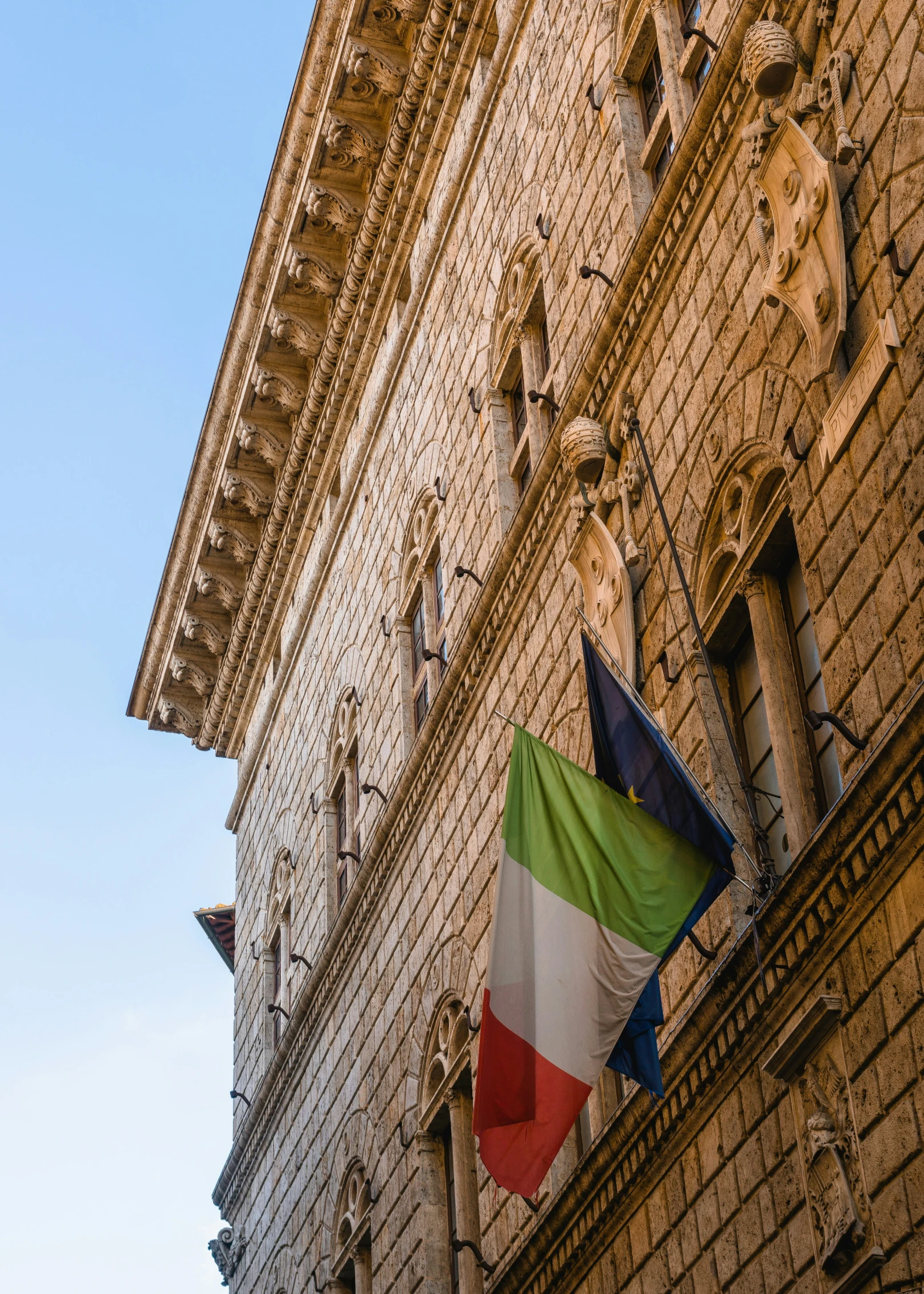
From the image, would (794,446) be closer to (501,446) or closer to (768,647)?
(768,647)

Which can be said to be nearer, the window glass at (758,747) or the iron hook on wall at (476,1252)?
the window glass at (758,747)


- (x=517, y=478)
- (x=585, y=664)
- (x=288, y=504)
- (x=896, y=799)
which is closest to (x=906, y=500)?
(x=896, y=799)

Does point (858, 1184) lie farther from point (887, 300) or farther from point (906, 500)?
point (887, 300)

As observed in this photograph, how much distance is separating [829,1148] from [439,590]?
31.2ft

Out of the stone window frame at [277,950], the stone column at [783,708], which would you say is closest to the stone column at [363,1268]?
the stone window frame at [277,950]

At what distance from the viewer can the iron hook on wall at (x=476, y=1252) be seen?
449 inches

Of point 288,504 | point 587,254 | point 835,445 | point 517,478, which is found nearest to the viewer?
point 835,445

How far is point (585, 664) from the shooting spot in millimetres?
9164

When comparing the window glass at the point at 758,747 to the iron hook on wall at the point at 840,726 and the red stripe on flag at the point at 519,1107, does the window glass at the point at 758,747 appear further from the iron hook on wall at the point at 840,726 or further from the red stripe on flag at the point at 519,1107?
the red stripe on flag at the point at 519,1107

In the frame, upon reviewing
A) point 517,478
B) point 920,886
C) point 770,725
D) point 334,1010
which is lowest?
point 920,886

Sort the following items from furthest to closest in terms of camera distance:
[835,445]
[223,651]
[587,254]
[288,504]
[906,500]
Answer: [223,651] → [288,504] → [587,254] → [835,445] → [906,500]

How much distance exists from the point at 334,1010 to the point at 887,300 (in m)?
11.4

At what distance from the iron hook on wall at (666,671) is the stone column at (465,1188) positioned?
14.7 ft

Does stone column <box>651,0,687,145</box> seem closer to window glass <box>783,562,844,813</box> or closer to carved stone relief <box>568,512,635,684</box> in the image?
carved stone relief <box>568,512,635,684</box>
